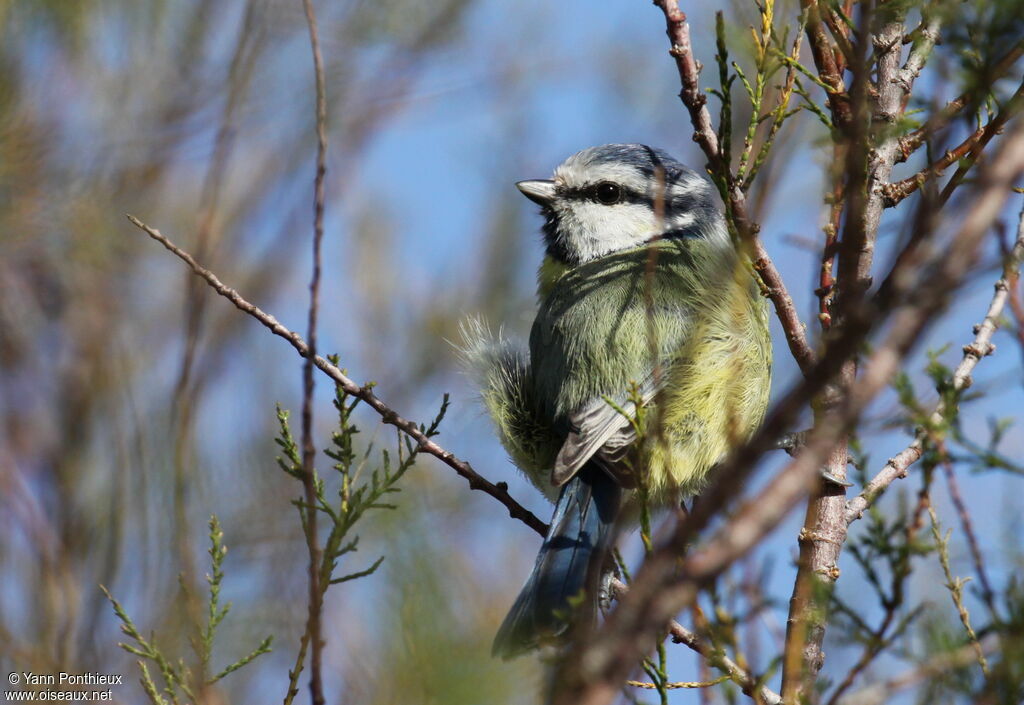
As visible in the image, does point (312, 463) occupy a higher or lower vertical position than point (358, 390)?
lower

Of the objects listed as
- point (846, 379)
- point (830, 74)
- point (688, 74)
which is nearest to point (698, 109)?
point (688, 74)

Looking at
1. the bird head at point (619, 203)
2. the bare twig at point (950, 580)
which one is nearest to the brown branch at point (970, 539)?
the bare twig at point (950, 580)

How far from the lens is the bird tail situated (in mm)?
2258

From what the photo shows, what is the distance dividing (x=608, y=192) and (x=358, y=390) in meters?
1.63

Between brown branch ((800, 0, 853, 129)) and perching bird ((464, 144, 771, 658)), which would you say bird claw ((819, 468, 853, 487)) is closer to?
perching bird ((464, 144, 771, 658))

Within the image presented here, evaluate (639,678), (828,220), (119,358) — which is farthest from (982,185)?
(119,358)

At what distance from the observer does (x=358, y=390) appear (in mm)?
2203

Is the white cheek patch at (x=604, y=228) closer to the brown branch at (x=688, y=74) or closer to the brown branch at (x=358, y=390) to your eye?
the brown branch at (x=358, y=390)

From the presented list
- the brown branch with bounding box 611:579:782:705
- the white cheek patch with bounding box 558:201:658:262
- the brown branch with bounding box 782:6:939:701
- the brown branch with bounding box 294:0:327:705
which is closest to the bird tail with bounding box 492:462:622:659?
the brown branch with bounding box 611:579:782:705

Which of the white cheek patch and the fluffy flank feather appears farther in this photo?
the white cheek patch

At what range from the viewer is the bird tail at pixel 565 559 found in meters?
2.26

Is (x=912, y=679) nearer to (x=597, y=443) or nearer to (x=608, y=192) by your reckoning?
(x=597, y=443)

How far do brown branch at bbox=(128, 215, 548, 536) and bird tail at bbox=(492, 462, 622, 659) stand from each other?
4.6 inches

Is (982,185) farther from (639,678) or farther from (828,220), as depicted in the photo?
(639,678)
